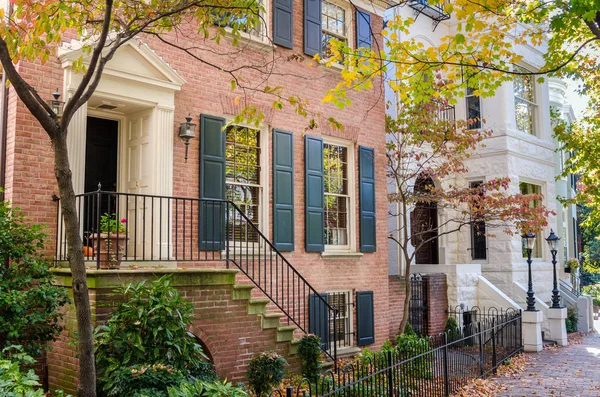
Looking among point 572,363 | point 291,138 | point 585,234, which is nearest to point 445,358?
point 291,138

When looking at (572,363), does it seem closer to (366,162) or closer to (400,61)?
(366,162)

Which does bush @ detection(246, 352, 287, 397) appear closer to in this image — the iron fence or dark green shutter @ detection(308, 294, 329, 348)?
the iron fence

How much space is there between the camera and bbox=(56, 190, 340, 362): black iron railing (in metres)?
8.62

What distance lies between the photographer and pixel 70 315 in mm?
7879

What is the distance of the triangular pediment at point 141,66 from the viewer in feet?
30.8

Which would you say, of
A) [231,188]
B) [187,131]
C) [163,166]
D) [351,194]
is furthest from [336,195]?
[163,166]

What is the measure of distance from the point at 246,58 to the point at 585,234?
111 ft

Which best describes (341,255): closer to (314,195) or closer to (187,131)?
(314,195)

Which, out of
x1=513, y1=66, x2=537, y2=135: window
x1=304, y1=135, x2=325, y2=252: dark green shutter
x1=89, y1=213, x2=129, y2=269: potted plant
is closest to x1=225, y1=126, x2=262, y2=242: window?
x1=304, y1=135, x2=325, y2=252: dark green shutter

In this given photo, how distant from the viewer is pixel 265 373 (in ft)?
28.7

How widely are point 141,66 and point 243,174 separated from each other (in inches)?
106

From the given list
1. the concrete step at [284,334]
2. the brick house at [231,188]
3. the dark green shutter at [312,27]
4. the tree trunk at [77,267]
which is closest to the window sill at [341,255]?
the brick house at [231,188]

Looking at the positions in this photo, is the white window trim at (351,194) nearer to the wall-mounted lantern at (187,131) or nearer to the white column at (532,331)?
the wall-mounted lantern at (187,131)

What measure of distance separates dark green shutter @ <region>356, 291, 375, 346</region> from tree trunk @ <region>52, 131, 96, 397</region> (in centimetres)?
778
